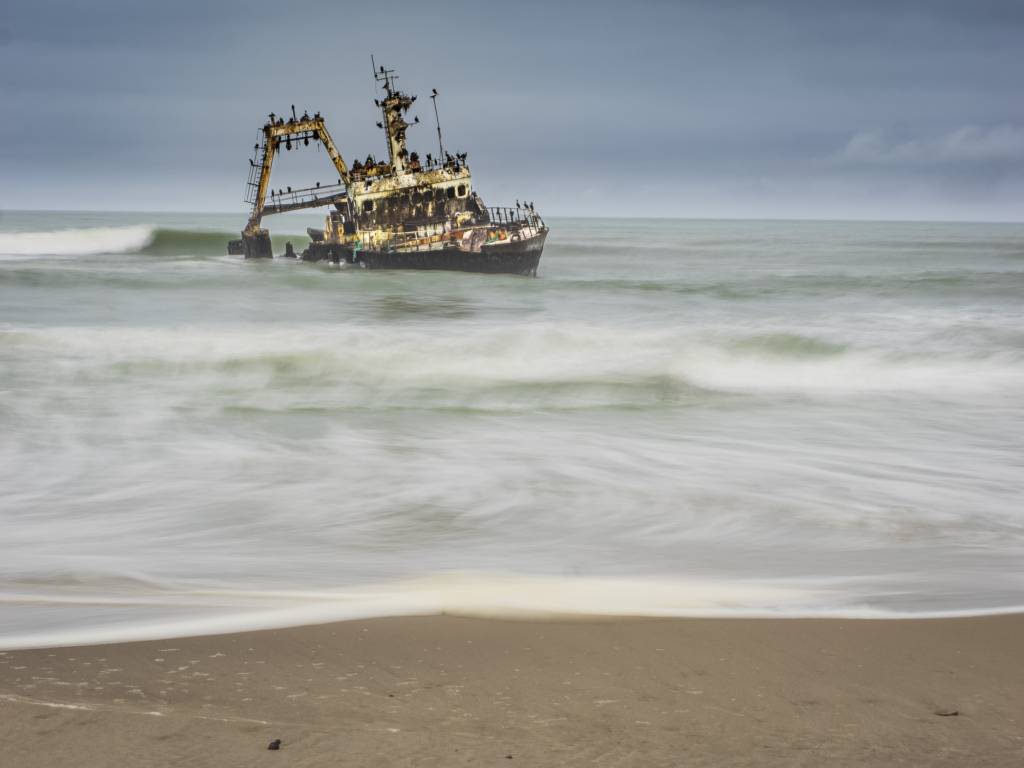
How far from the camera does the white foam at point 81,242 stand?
58500mm

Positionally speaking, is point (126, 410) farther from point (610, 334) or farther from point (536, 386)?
point (610, 334)

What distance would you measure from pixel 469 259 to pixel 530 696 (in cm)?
3142

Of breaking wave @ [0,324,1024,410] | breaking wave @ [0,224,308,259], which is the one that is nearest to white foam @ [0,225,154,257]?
breaking wave @ [0,224,308,259]

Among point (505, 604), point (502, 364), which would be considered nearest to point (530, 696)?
point (505, 604)

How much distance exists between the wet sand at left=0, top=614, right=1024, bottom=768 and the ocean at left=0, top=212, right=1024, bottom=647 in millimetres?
314

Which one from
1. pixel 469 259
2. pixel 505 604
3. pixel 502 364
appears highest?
pixel 469 259

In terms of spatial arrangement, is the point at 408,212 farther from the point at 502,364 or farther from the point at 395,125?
the point at 502,364

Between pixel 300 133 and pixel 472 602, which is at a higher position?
pixel 300 133

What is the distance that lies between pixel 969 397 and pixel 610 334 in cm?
860

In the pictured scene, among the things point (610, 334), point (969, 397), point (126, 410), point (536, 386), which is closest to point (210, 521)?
point (126, 410)

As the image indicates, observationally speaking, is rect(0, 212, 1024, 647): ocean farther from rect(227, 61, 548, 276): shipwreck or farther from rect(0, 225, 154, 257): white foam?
rect(0, 225, 154, 257): white foam

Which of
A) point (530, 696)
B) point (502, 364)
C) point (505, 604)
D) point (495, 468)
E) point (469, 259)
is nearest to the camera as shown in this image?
point (530, 696)

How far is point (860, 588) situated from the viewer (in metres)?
4.32

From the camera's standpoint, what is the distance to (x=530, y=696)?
283cm
